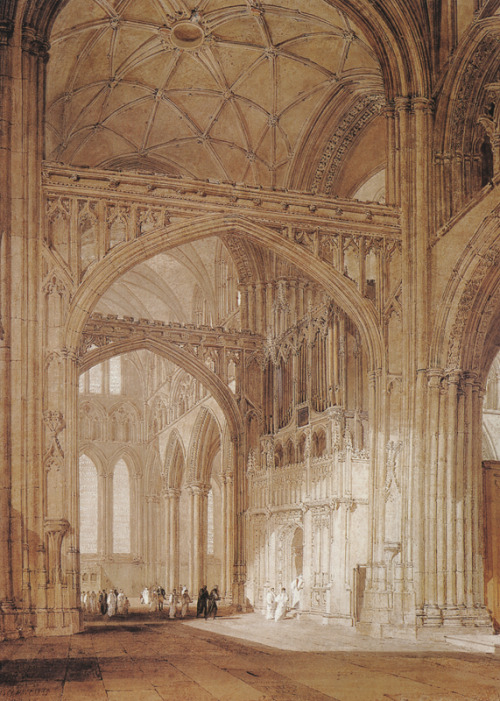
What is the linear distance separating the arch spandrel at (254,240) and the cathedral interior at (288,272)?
0.13 ft

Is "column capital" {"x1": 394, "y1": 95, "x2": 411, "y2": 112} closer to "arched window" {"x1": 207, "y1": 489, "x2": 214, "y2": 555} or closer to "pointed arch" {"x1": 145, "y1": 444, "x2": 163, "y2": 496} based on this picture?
"pointed arch" {"x1": 145, "y1": 444, "x2": 163, "y2": 496}

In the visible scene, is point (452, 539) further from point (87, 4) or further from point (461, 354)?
point (87, 4)

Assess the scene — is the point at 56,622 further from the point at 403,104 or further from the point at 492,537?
the point at 403,104

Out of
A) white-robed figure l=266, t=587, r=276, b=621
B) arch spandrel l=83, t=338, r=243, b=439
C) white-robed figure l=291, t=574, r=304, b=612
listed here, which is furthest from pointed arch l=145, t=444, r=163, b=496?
white-robed figure l=291, t=574, r=304, b=612

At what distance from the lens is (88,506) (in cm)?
3709

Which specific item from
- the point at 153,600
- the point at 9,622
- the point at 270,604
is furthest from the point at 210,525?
the point at 9,622

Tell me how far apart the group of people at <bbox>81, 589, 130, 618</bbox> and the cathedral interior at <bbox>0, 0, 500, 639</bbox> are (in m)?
2.74

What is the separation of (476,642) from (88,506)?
83.3 ft

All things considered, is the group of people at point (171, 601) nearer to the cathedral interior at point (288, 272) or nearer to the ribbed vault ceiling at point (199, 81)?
the cathedral interior at point (288, 272)

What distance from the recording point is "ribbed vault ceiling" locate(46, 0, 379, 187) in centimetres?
2053

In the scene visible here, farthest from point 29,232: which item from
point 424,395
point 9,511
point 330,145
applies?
point 330,145

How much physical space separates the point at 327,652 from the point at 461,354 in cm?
561

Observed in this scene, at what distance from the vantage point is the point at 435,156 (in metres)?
16.8

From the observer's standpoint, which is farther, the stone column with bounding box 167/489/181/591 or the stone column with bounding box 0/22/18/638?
the stone column with bounding box 167/489/181/591
